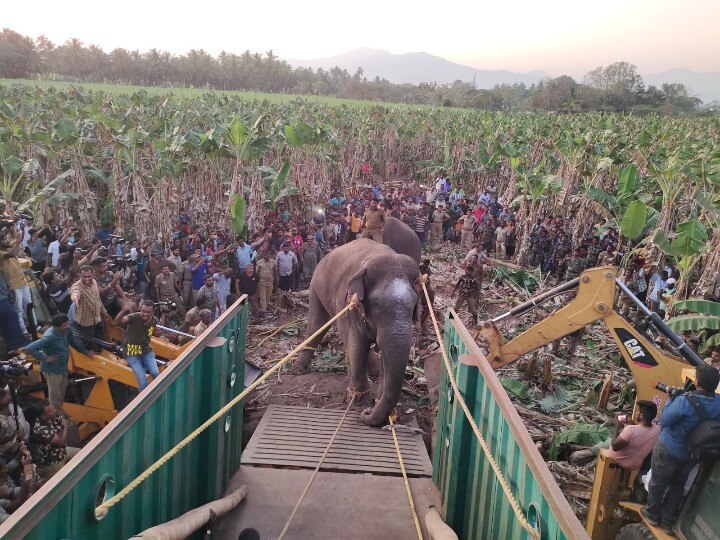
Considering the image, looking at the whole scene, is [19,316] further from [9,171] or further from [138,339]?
[9,171]

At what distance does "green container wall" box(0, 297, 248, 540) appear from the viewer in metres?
2.33

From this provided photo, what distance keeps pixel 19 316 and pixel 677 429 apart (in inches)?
343

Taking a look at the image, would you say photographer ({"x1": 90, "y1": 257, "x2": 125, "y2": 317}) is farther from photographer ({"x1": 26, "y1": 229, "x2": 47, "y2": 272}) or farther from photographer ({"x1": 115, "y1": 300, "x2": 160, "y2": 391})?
photographer ({"x1": 26, "y1": 229, "x2": 47, "y2": 272})

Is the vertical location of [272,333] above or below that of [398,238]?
below

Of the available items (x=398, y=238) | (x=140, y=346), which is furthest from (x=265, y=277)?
(x=140, y=346)

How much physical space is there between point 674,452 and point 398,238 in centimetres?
682

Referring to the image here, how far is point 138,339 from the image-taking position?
7.00m

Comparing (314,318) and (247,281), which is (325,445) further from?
(247,281)

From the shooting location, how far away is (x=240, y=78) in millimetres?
67312

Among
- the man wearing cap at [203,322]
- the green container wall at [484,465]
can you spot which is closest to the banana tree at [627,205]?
the green container wall at [484,465]

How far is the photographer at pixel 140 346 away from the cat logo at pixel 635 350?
5573 mm

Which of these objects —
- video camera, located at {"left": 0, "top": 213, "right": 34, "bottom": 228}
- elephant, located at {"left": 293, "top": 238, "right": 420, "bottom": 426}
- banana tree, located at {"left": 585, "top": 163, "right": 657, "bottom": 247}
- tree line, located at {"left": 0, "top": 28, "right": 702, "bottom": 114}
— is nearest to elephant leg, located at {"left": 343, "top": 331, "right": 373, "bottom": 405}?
elephant, located at {"left": 293, "top": 238, "right": 420, "bottom": 426}

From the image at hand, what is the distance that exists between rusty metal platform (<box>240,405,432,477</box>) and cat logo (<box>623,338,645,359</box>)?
8.39 ft

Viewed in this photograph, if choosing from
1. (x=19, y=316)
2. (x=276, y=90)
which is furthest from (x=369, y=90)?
(x=19, y=316)
